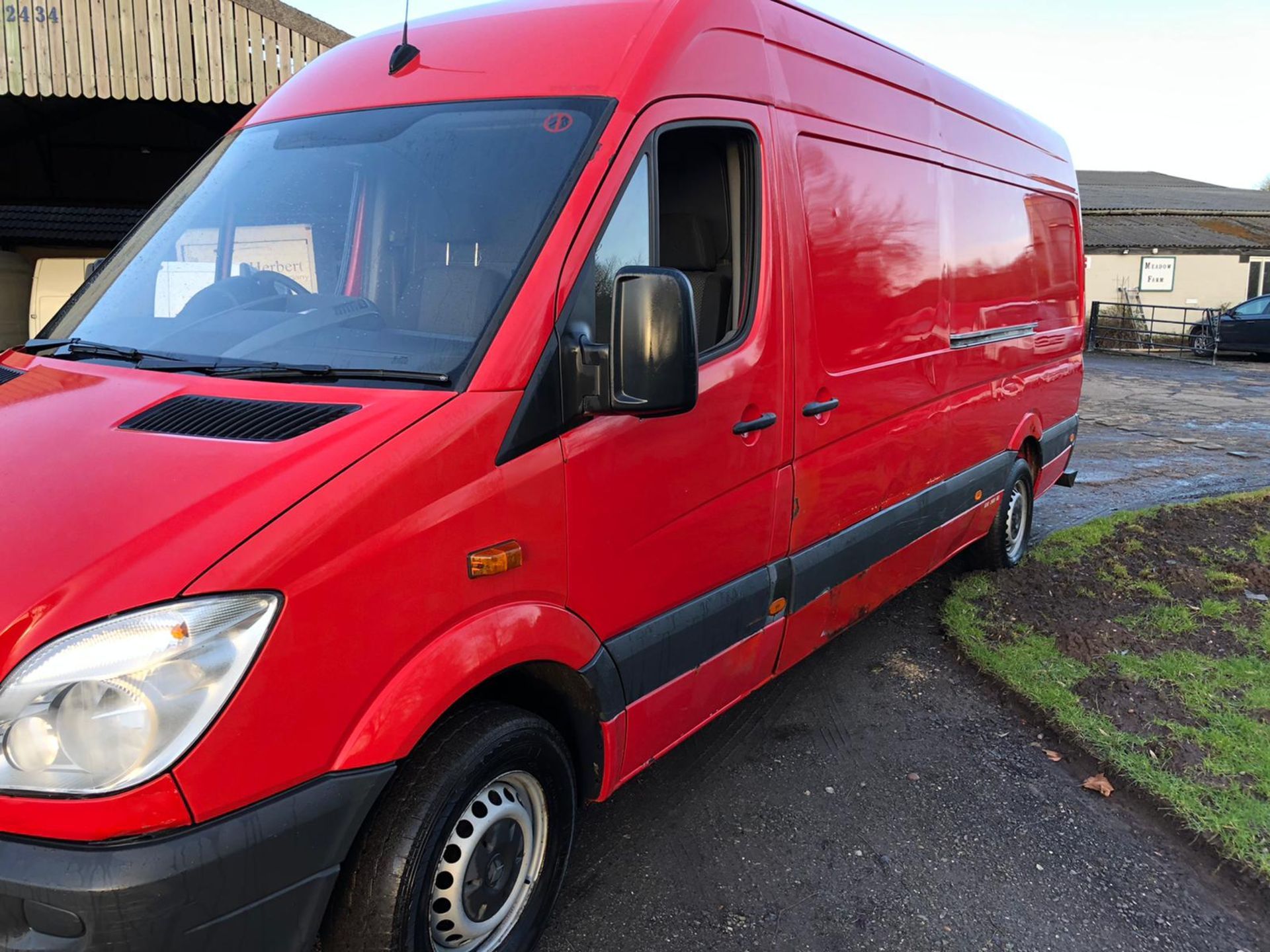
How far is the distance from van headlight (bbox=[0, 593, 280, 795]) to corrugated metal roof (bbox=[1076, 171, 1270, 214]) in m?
35.3

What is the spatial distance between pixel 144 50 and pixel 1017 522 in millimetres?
8457

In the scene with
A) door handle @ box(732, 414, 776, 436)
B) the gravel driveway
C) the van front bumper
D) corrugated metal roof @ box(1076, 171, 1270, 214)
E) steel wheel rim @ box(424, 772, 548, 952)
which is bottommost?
the gravel driveway

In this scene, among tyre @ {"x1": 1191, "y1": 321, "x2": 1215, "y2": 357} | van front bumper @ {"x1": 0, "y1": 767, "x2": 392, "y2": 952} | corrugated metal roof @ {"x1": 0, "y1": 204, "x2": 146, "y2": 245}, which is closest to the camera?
van front bumper @ {"x1": 0, "y1": 767, "x2": 392, "y2": 952}

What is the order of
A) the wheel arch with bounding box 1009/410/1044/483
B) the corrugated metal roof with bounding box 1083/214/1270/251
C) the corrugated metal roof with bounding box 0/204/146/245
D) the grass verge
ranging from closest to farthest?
the grass verge
the wheel arch with bounding box 1009/410/1044/483
the corrugated metal roof with bounding box 0/204/146/245
the corrugated metal roof with bounding box 1083/214/1270/251

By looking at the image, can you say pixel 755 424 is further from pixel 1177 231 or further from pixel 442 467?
pixel 1177 231

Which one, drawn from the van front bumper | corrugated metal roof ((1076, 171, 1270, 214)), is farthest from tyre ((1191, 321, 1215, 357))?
the van front bumper

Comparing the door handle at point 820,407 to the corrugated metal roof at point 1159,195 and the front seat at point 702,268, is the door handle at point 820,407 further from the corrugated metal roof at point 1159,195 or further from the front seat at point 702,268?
the corrugated metal roof at point 1159,195

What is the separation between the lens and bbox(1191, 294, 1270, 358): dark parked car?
885 inches

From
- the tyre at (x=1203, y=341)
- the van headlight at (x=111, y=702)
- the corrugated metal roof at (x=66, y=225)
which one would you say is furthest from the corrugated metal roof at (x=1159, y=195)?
the van headlight at (x=111, y=702)

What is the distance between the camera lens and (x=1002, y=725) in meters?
4.04

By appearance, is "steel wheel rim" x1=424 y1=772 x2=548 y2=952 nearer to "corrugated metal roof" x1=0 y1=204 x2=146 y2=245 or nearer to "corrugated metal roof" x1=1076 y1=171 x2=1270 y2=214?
"corrugated metal roof" x1=0 y1=204 x2=146 y2=245

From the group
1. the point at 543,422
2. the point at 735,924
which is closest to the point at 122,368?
the point at 543,422

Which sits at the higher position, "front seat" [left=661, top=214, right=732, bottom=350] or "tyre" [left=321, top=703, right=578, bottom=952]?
"front seat" [left=661, top=214, right=732, bottom=350]

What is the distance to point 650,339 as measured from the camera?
2.23 meters
